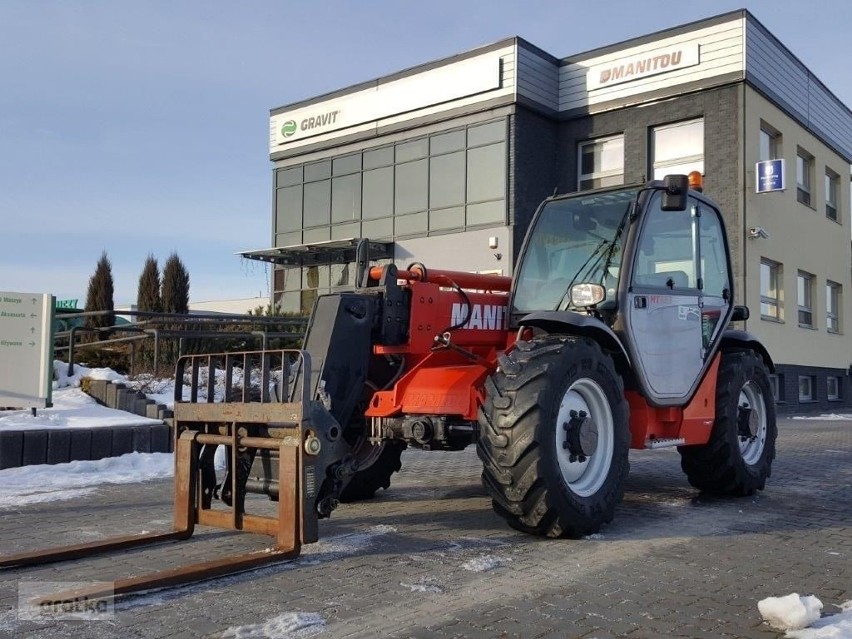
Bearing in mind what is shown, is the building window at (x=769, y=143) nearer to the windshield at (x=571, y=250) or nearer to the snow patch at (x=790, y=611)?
the windshield at (x=571, y=250)

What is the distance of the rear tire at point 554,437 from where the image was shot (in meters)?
5.50

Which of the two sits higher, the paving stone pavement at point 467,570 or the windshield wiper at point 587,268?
the windshield wiper at point 587,268

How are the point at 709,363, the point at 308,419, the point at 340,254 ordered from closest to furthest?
the point at 308,419 < the point at 709,363 < the point at 340,254

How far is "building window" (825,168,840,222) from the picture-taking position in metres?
24.8

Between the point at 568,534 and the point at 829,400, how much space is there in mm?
22066

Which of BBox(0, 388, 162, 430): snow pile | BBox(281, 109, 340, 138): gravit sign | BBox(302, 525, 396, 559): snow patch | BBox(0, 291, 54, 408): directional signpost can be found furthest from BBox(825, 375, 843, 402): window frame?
BBox(302, 525, 396, 559): snow patch

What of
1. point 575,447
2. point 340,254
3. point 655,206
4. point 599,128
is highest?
point 599,128

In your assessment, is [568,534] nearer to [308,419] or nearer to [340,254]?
[308,419]

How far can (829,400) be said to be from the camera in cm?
2508

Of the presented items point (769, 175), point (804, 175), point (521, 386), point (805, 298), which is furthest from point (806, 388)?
point (521, 386)

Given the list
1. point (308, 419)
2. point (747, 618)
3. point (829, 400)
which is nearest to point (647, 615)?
point (747, 618)

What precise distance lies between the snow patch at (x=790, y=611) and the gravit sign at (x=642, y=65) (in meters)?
17.7

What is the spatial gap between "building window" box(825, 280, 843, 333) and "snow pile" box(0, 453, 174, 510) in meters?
20.7

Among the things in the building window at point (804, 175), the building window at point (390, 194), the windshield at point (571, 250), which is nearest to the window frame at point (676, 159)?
the building window at point (390, 194)
